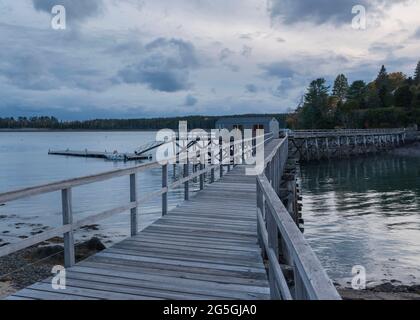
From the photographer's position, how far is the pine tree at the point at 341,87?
122438 mm

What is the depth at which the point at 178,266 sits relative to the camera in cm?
532

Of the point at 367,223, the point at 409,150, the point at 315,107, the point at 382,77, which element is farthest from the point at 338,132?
the point at 382,77

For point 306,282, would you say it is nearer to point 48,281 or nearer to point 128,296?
point 128,296

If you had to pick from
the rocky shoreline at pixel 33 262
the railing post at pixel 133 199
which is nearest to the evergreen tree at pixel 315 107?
the rocky shoreline at pixel 33 262

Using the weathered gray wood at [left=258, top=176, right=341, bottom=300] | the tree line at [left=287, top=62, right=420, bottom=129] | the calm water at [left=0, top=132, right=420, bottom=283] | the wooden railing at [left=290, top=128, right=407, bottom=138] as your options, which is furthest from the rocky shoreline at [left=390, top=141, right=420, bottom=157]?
the weathered gray wood at [left=258, top=176, right=341, bottom=300]

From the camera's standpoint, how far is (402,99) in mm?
95500

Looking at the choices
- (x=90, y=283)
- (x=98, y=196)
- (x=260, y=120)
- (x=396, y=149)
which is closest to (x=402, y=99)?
(x=396, y=149)

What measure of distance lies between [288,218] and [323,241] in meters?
15.3

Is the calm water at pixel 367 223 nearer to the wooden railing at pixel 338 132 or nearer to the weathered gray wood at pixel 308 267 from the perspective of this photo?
the weathered gray wood at pixel 308 267

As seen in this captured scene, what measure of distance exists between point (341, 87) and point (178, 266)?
124689mm

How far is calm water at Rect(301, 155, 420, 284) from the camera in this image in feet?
48.5

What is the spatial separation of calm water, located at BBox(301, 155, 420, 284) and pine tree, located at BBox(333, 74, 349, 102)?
83.6 m

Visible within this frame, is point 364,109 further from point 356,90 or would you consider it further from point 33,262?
point 33,262

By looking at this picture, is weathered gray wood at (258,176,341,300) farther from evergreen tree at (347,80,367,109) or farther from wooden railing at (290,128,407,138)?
evergreen tree at (347,80,367,109)
